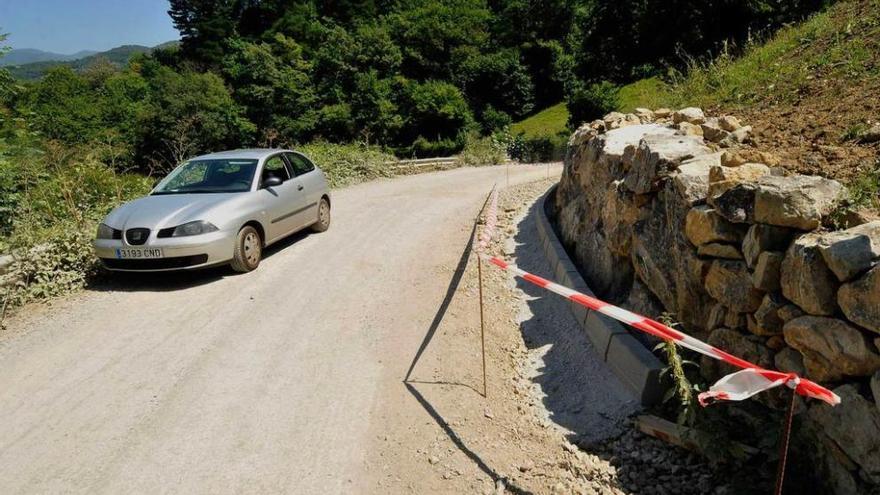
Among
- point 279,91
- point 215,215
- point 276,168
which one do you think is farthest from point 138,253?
point 279,91

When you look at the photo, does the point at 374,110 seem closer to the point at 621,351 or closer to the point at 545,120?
the point at 545,120

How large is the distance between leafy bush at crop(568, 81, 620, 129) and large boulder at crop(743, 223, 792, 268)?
25.7 m

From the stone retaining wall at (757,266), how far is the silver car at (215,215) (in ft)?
16.0

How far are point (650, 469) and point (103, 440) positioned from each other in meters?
3.99

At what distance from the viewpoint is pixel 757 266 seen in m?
3.65

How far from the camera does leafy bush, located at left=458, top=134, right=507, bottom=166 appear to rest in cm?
2495

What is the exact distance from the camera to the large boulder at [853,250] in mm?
2902

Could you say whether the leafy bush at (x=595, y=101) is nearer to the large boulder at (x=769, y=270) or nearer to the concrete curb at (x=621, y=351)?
the concrete curb at (x=621, y=351)

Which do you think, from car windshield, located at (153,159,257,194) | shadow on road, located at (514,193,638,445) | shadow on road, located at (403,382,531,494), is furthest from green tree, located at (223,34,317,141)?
shadow on road, located at (403,382,531,494)

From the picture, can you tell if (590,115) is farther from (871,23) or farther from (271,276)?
(271,276)

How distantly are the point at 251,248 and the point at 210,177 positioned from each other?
56.6 inches

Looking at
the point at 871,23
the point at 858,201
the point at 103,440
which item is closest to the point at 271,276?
the point at 103,440

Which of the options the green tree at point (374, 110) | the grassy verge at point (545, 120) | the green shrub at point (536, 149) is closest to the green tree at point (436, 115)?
the green tree at point (374, 110)

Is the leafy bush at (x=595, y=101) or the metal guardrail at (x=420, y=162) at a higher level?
the leafy bush at (x=595, y=101)
